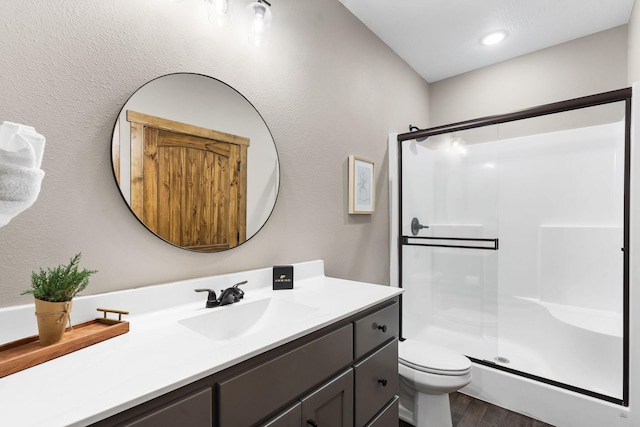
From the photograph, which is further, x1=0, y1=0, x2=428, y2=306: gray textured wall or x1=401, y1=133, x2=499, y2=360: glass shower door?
x1=401, y1=133, x2=499, y2=360: glass shower door

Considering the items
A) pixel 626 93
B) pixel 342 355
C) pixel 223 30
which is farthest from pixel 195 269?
pixel 626 93

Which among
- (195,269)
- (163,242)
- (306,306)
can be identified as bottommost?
(306,306)

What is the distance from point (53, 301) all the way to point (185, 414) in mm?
430

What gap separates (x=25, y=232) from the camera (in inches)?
34.9

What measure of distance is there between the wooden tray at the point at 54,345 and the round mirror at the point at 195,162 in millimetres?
362

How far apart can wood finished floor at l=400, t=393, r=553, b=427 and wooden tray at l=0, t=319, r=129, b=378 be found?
176 centimetres

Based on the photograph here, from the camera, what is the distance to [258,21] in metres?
1.40

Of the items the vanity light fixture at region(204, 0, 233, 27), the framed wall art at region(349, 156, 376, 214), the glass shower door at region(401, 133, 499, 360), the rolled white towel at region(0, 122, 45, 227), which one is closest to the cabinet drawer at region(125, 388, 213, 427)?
the rolled white towel at region(0, 122, 45, 227)

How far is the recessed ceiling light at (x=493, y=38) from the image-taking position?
2346mm

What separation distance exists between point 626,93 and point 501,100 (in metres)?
1.23

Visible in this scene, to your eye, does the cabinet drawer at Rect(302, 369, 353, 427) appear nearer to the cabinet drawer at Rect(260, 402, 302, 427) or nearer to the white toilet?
the cabinet drawer at Rect(260, 402, 302, 427)

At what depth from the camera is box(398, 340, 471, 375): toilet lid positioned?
5.47 ft

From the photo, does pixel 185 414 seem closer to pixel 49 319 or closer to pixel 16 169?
pixel 49 319

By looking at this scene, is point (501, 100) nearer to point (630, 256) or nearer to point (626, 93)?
point (626, 93)
